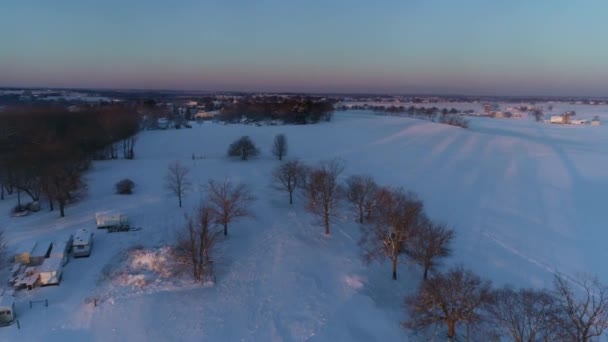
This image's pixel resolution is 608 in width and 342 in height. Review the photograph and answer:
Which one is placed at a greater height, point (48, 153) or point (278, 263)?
point (48, 153)

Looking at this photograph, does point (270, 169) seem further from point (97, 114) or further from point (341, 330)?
point (97, 114)

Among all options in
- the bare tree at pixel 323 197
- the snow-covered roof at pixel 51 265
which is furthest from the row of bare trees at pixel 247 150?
the snow-covered roof at pixel 51 265

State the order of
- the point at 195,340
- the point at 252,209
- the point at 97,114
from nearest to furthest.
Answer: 1. the point at 195,340
2. the point at 252,209
3. the point at 97,114

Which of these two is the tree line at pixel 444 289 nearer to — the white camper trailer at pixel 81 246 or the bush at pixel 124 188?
the bush at pixel 124 188

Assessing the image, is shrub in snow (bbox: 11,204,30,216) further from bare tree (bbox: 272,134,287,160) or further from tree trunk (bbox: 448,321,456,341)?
tree trunk (bbox: 448,321,456,341)

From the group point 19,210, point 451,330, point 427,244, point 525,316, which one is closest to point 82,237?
point 19,210

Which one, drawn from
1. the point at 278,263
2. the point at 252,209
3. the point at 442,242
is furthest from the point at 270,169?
the point at 442,242

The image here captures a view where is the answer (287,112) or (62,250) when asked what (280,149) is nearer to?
(62,250)

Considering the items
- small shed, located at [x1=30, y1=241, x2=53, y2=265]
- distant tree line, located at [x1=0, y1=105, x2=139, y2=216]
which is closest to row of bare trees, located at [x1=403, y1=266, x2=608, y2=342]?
small shed, located at [x1=30, y1=241, x2=53, y2=265]
